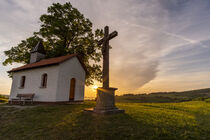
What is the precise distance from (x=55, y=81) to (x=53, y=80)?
13.1 inches

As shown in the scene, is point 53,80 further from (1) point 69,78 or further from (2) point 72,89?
(2) point 72,89

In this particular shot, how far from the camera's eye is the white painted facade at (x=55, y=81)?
39.4 ft

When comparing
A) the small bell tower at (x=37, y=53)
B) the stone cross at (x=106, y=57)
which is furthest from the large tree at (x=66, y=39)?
the stone cross at (x=106, y=57)

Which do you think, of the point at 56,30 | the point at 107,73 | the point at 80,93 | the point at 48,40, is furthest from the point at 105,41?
the point at 48,40

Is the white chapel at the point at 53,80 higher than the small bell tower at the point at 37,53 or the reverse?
the reverse

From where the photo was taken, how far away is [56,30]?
727 inches

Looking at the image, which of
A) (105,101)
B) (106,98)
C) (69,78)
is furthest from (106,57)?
(69,78)

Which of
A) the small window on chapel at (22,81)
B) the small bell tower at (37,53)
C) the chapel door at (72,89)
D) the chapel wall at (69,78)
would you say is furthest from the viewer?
the small bell tower at (37,53)

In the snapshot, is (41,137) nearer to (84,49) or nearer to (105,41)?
(105,41)

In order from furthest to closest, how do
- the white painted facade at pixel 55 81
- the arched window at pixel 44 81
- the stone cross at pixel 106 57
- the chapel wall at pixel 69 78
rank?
the arched window at pixel 44 81
the chapel wall at pixel 69 78
the white painted facade at pixel 55 81
the stone cross at pixel 106 57

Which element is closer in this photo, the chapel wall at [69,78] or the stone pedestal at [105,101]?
the stone pedestal at [105,101]

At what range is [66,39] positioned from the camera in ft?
65.7

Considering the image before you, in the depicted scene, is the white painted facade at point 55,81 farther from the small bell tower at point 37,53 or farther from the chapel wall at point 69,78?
the small bell tower at point 37,53

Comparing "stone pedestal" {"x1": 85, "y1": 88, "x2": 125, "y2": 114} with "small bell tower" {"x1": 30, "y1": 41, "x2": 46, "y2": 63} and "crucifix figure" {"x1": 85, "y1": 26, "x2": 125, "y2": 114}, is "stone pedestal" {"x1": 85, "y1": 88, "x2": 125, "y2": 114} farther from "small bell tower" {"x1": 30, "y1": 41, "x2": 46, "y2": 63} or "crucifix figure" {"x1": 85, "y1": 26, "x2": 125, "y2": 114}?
"small bell tower" {"x1": 30, "y1": 41, "x2": 46, "y2": 63}
